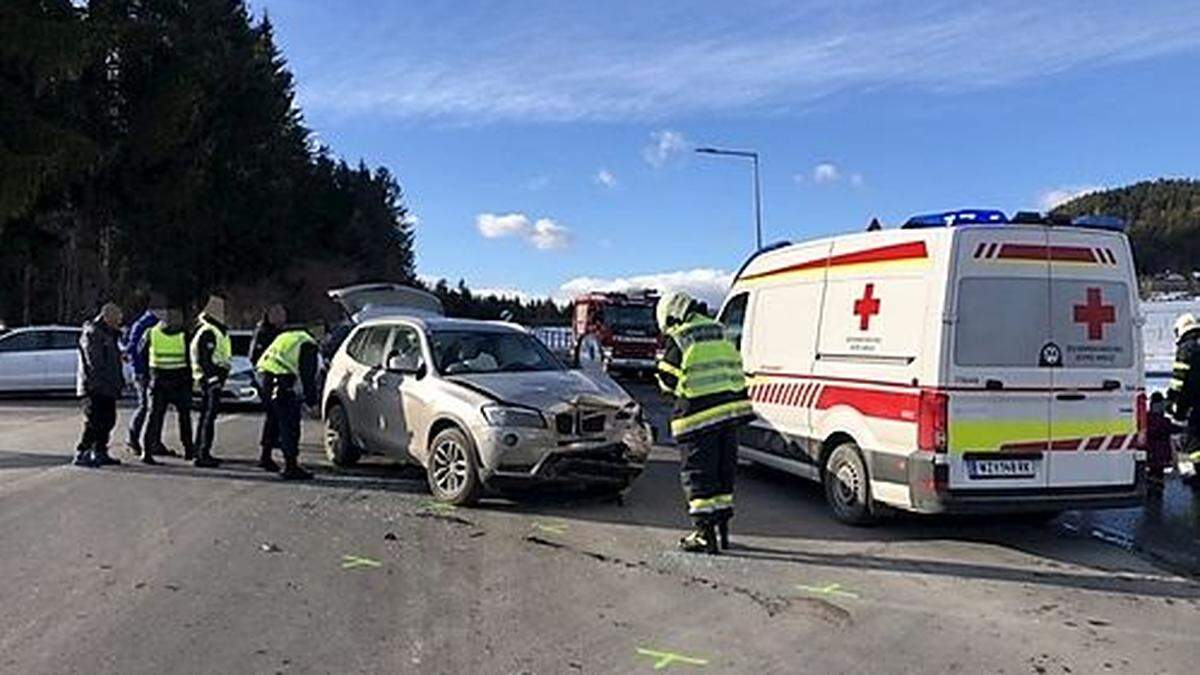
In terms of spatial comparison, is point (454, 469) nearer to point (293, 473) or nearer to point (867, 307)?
point (293, 473)

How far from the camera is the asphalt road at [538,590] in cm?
532

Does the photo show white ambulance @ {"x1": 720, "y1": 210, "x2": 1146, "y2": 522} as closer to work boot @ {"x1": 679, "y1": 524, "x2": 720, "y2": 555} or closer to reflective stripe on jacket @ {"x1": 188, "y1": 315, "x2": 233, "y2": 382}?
work boot @ {"x1": 679, "y1": 524, "x2": 720, "y2": 555}

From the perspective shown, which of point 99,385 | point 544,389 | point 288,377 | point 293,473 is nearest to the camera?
point 544,389

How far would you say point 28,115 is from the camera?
94.8 feet

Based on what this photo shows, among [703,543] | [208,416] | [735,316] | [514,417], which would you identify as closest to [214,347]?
[208,416]

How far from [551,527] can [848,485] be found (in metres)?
2.43

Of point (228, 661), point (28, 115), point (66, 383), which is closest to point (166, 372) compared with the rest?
point (228, 661)

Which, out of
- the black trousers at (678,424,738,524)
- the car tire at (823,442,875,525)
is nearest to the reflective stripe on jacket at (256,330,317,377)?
the black trousers at (678,424,738,524)

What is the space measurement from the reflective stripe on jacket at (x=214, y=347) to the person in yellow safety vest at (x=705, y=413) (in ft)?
19.0

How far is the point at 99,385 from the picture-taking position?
442 inches

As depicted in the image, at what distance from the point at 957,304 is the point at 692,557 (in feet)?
8.72

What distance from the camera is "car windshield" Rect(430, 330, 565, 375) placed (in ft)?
32.9

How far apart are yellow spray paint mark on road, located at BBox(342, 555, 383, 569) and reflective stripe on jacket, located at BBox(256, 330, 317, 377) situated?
4057 mm

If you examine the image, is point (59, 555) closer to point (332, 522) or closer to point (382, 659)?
point (332, 522)
